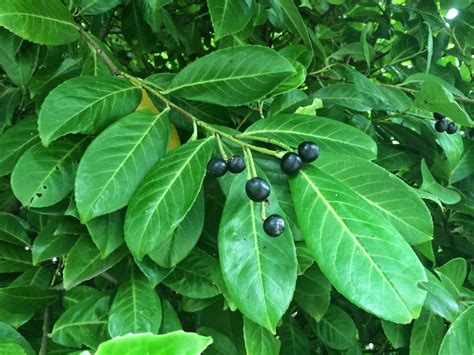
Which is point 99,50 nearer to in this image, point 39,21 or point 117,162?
point 39,21

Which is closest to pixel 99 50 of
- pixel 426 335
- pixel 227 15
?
pixel 227 15

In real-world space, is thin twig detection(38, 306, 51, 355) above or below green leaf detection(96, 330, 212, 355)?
below

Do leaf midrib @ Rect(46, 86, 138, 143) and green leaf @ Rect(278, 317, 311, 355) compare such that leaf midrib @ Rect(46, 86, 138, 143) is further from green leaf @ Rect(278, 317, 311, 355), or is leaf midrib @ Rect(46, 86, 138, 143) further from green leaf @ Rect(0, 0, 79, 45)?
green leaf @ Rect(278, 317, 311, 355)

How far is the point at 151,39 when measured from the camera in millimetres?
1355

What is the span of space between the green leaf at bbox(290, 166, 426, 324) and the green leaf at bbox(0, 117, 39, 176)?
478mm

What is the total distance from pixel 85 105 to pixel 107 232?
19 cm

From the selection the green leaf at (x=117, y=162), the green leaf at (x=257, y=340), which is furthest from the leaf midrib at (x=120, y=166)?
the green leaf at (x=257, y=340)

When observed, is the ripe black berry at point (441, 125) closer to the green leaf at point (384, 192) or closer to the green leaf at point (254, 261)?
the green leaf at point (384, 192)

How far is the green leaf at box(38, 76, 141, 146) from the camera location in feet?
2.37

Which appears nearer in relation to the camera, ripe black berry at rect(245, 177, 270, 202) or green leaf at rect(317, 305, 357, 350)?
ripe black berry at rect(245, 177, 270, 202)

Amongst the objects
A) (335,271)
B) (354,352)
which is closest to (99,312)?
(335,271)

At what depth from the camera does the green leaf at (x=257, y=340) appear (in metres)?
0.86

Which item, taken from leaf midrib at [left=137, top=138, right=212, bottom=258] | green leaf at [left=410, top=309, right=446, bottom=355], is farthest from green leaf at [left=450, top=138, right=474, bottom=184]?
leaf midrib at [left=137, top=138, right=212, bottom=258]

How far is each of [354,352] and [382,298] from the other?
0.58 meters
